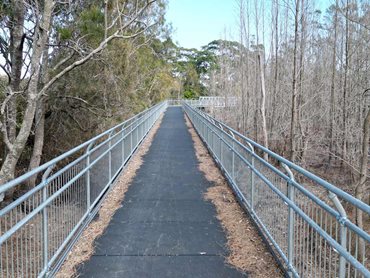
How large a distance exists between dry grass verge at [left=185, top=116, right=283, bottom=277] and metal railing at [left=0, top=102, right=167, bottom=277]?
6.98ft

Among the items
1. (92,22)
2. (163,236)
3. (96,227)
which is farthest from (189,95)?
(163,236)

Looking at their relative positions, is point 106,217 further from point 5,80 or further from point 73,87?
Answer: point 5,80

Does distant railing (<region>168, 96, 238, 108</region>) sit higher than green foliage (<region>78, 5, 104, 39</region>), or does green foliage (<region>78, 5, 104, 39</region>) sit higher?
green foliage (<region>78, 5, 104, 39</region>)

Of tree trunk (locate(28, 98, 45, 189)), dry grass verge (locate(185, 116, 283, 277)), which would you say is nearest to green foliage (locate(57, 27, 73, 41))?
tree trunk (locate(28, 98, 45, 189))

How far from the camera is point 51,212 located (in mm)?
4508

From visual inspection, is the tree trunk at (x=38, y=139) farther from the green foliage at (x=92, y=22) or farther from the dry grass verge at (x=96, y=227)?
the dry grass verge at (x=96, y=227)

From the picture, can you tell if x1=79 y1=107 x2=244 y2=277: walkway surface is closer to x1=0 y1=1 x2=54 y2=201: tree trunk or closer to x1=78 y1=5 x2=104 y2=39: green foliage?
x1=0 y1=1 x2=54 y2=201: tree trunk

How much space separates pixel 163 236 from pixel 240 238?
1111mm

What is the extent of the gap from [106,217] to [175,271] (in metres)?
2.34

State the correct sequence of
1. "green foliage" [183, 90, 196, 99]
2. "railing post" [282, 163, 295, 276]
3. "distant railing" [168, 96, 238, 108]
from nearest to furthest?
"railing post" [282, 163, 295, 276], "distant railing" [168, 96, 238, 108], "green foliage" [183, 90, 196, 99]

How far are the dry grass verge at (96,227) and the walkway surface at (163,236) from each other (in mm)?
112

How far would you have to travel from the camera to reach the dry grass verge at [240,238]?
14.8ft

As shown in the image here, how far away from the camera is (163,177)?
31.5ft

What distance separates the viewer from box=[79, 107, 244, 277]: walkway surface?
14.6ft
